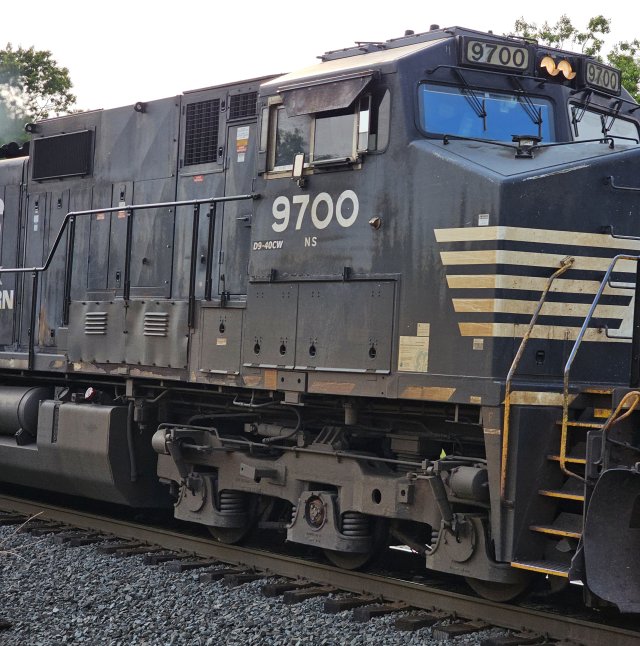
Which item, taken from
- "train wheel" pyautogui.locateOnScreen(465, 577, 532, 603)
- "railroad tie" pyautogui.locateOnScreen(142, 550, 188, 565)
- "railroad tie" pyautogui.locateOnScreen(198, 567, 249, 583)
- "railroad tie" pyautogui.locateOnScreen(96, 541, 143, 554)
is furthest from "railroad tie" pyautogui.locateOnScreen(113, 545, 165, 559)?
"train wheel" pyautogui.locateOnScreen(465, 577, 532, 603)

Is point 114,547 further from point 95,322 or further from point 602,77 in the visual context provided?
point 602,77

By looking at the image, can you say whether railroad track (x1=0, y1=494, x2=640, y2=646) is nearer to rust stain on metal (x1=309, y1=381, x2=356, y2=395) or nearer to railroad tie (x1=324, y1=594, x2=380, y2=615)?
railroad tie (x1=324, y1=594, x2=380, y2=615)

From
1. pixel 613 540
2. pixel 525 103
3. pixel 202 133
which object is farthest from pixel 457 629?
pixel 202 133

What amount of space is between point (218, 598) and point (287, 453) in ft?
4.12

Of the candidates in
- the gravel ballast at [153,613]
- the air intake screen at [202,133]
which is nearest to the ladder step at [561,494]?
the gravel ballast at [153,613]

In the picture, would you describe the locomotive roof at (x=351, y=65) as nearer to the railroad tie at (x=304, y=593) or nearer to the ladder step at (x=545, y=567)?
the ladder step at (x=545, y=567)

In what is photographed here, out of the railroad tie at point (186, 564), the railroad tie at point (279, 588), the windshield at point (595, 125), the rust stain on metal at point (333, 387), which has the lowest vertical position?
the railroad tie at point (186, 564)

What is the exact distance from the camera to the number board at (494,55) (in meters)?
7.28

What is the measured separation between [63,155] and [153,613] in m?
5.95

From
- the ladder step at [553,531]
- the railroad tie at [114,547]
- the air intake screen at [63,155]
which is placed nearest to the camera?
the ladder step at [553,531]

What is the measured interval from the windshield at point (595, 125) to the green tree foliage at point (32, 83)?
28.1 meters

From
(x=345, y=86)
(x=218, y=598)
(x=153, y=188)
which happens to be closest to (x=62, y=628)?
(x=218, y=598)

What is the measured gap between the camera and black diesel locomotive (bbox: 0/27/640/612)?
643 cm

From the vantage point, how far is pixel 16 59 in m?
33.8
